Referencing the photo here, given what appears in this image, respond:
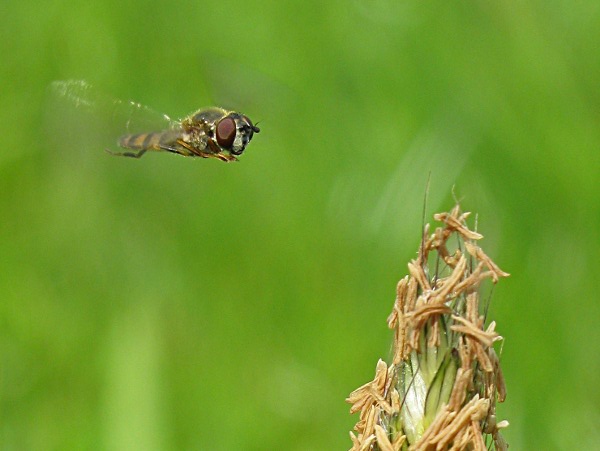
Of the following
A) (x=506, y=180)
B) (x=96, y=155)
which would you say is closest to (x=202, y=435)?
(x=506, y=180)

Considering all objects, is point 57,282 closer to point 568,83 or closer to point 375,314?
point 375,314

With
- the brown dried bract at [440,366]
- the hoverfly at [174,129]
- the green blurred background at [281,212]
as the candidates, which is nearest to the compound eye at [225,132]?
the hoverfly at [174,129]

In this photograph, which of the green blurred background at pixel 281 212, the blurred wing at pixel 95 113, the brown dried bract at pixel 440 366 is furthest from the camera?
the green blurred background at pixel 281 212

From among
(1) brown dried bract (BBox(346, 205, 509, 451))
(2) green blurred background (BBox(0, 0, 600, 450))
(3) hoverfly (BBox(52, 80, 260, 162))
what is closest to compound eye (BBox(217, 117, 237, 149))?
(3) hoverfly (BBox(52, 80, 260, 162))

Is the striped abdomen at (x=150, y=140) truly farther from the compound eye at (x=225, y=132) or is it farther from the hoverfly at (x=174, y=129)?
the compound eye at (x=225, y=132)

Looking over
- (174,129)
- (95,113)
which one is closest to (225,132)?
(174,129)

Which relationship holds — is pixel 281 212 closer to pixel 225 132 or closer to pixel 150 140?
pixel 225 132

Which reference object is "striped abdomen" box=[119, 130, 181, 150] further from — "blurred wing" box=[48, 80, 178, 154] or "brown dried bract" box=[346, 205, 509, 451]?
"brown dried bract" box=[346, 205, 509, 451]
